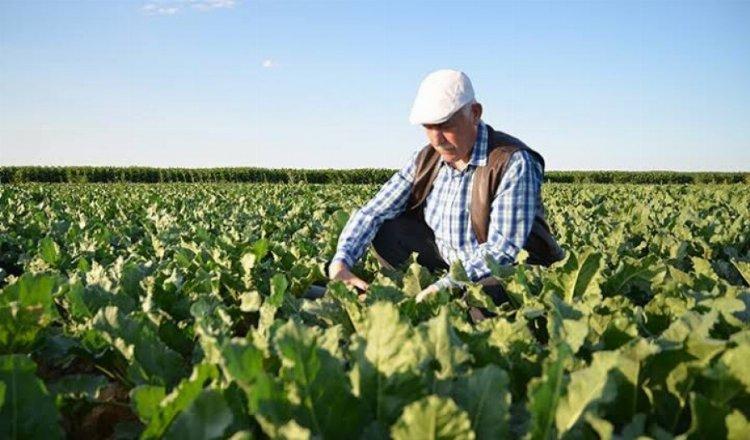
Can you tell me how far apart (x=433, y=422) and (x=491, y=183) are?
9.64 feet

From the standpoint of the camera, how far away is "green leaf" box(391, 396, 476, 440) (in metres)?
1.06

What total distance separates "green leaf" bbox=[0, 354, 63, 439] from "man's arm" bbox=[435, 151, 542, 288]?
2587mm

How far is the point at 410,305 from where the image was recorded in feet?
7.35

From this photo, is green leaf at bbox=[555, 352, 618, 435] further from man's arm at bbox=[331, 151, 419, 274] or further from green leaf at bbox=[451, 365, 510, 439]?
man's arm at bbox=[331, 151, 419, 274]

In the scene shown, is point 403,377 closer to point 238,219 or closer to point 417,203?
point 417,203

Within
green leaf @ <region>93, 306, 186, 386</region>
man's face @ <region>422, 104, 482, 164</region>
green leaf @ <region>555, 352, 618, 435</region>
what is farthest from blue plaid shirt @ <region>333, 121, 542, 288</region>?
green leaf @ <region>555, 352, 618, 435</region>

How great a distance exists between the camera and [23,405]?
1.35m

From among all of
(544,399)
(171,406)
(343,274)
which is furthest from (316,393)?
(343,274)

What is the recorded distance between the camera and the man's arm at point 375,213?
4211mm

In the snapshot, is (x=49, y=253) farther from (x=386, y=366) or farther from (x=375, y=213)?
(x=386, y=366)

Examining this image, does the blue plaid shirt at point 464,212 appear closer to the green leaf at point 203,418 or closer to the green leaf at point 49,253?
the green leaf at point 49,253

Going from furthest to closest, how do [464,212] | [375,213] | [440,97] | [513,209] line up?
1. [375,213]
2. [464,212]
3. [513,209]
4. [440,97]

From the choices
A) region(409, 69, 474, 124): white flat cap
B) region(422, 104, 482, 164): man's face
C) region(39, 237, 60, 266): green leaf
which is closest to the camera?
region(409, 69, 474, 124): white flat cap

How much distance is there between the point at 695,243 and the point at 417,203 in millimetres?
2805
